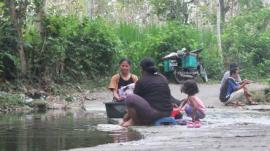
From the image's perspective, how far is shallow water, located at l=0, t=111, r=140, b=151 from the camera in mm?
8744

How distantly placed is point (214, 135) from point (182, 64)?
560 inches

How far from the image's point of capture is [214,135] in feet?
30.5

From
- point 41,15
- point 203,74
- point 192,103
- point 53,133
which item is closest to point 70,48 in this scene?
point 41,15

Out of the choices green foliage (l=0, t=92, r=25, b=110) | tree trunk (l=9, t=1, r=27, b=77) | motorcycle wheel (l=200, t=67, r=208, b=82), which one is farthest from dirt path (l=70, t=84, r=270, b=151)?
motorcycle wheel (l=200, t=67, r=208, b=82)

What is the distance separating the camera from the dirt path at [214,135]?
7.84 meters

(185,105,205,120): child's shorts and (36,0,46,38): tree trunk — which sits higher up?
(36,0,46,38): tree trunk

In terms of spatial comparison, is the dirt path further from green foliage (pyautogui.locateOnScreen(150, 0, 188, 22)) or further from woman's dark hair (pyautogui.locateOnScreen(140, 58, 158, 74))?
green foliage (pyautogui.locateOnScreen(150, 0, 188, 22))

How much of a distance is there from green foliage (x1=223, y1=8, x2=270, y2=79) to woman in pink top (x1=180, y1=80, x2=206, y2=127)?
15.4 metres

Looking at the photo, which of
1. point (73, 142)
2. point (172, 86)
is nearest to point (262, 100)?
point (172, 86)

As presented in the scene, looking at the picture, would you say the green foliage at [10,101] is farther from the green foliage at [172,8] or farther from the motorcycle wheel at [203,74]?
the green foliage at [172,8]

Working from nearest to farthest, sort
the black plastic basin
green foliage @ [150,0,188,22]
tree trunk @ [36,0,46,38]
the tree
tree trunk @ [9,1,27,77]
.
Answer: the black plastic basin < the tree < tree trunk @ [9,1,27,77] < tree trunk @ [36,0,46,38] < green foliage @ [150,0,188,22]

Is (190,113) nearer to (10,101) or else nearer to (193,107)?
(193,107)

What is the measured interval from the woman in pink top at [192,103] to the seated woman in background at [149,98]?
1.41 feet

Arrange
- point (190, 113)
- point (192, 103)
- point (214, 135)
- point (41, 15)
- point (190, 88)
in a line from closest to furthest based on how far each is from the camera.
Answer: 1. point (214, 135)
2. point (190, 88)
3. point (192, 103)
4. point (190, 113)
5. point (41, 15)
